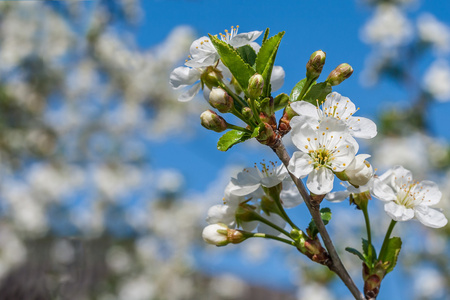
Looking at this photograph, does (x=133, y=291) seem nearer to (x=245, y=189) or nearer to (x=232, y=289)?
(x=232, y=289)

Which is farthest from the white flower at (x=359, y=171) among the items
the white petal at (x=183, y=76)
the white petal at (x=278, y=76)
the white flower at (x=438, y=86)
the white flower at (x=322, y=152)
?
the white flower at (x=438, y=86)

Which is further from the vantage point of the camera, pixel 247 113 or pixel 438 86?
pixel 438 86

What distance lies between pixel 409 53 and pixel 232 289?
399cm

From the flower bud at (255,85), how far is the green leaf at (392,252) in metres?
0.33

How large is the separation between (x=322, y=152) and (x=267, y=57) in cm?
18

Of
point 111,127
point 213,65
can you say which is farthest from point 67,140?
point 213,65

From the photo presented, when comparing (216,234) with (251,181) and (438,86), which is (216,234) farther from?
(438,86)

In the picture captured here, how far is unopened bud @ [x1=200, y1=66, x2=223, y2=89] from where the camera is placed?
0.84 metres

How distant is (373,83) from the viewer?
5.23m

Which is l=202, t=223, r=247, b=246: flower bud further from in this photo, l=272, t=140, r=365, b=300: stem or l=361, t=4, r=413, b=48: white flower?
l=361, t=4, r=413, b=48: white flower

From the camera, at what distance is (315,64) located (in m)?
0.75

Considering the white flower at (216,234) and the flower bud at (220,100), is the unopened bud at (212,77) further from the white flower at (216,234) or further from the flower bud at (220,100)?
the white flower at (216,234)

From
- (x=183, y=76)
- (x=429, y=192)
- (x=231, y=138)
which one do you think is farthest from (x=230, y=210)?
(x=429, y=192)

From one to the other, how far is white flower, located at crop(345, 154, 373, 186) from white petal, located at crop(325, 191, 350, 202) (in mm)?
77
